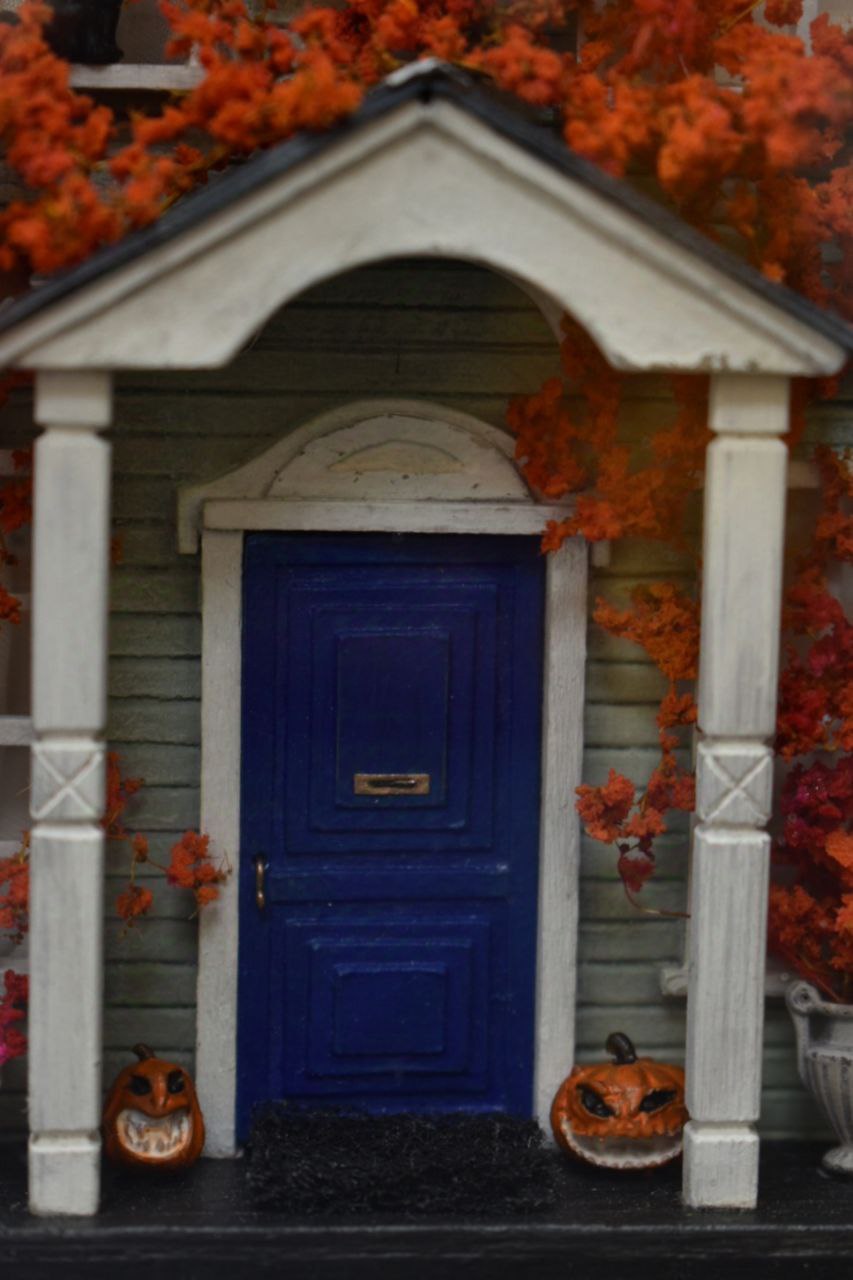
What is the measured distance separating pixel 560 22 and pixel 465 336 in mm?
1012

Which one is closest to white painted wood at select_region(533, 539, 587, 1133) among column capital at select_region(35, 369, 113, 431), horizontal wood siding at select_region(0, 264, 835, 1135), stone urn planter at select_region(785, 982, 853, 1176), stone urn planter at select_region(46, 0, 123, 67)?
horizontal wood siding at select_region(0, 264, 835, 1135)

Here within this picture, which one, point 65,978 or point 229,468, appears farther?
point 229,468

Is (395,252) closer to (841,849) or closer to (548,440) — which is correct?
(548,440)

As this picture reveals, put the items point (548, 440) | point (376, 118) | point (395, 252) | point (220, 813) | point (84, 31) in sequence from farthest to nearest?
point (220, 813)
point (548, 440)
point (84, 31)
point (395, 252)
point (376, 118)

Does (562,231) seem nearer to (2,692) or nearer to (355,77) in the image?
(355,77)

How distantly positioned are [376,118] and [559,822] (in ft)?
8.02

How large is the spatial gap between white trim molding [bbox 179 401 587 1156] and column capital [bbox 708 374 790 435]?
98 centimetres

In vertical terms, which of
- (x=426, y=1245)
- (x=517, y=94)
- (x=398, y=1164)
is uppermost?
(x=517, y=94)

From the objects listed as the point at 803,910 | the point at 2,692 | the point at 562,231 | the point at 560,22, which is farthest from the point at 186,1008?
the point at 560,22

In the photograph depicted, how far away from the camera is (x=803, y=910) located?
20.5 feet

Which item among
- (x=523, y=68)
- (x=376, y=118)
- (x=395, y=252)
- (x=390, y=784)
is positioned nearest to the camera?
(x=376, y=118)

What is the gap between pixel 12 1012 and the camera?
6.15m

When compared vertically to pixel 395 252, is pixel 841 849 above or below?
below

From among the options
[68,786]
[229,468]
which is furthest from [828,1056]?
[229,468]
